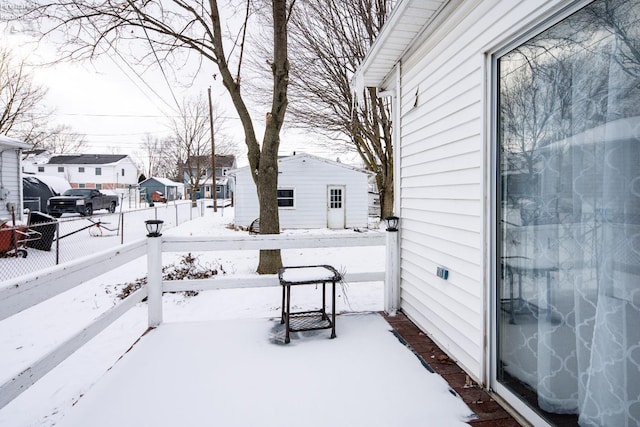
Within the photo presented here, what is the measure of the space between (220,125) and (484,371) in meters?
26.4

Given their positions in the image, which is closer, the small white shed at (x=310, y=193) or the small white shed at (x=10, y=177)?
the small white shed at (x=10, y=177)

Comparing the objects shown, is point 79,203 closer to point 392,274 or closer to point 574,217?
point 392,274

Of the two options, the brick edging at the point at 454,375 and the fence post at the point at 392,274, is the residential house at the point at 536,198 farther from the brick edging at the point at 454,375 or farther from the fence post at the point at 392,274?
the fence post at the point at 392,274

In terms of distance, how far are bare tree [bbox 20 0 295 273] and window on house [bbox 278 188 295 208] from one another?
25.2 feet

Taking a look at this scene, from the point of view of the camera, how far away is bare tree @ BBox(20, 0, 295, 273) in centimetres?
553

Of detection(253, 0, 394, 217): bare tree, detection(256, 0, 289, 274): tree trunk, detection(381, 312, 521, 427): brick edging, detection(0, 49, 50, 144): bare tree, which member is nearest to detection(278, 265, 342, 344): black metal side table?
detection(381, 312, 521, 427): brick edging

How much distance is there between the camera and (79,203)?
1617 cm

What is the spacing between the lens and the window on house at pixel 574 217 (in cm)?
132

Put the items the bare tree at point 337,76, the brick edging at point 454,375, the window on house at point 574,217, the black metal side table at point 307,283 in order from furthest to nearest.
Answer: the bare tree at point 337,76
the black metal side table at point 307,283
the brick edging at point 454,375
the window on house at point 574,217

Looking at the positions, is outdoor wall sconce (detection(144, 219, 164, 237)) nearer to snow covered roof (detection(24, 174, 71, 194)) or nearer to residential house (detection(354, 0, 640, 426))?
residential house (detection(354, 0, 640, 426))

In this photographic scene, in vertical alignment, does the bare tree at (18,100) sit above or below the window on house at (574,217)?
above

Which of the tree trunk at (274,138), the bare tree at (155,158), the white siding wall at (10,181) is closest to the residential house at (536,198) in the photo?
the tree trunk at (274,138)

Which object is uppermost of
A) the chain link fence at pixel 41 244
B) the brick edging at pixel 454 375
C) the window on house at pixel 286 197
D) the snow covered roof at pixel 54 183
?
the snow covered roof at pixel 54 183

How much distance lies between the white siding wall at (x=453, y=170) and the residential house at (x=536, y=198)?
0.5 inches
